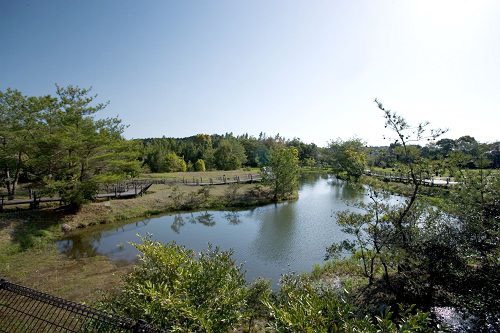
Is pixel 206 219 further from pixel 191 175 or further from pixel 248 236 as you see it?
pixel 191 175

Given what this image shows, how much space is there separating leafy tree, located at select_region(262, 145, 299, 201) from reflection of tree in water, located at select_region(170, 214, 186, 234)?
10.2m

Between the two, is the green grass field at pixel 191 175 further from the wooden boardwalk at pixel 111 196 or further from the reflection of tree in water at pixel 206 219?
the reflection of tree in water at pixel 206 219

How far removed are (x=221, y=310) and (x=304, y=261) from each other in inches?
369

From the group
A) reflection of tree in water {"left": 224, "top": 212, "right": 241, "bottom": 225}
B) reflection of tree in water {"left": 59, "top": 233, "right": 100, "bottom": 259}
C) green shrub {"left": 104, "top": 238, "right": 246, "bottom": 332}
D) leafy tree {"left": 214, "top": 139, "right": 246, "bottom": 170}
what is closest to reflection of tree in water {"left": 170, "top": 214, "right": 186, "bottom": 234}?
reflection of tree in water {"left": 224, "top": 212, "right": 241, "bottom": 225}

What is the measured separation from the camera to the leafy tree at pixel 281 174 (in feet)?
92.2

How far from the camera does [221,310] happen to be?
399cm

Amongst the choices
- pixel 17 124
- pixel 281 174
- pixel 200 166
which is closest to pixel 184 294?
pixel 17 124

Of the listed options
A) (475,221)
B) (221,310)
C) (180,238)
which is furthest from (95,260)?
(475,221)

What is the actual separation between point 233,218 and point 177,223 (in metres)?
4.39

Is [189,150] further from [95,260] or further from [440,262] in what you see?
[440,262]

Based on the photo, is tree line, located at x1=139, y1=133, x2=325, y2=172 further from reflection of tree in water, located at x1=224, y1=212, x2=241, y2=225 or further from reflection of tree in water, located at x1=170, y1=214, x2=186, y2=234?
reflection of tree in water, located at x1=170, y1=214, x2=186, y2=234

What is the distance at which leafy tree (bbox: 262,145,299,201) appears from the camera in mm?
28111

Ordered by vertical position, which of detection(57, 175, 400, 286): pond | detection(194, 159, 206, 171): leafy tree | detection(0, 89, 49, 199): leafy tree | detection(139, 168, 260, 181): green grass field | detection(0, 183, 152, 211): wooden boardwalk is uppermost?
detection(0, 89, 49, 199): leafy tree

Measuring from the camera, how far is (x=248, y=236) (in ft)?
55.0
